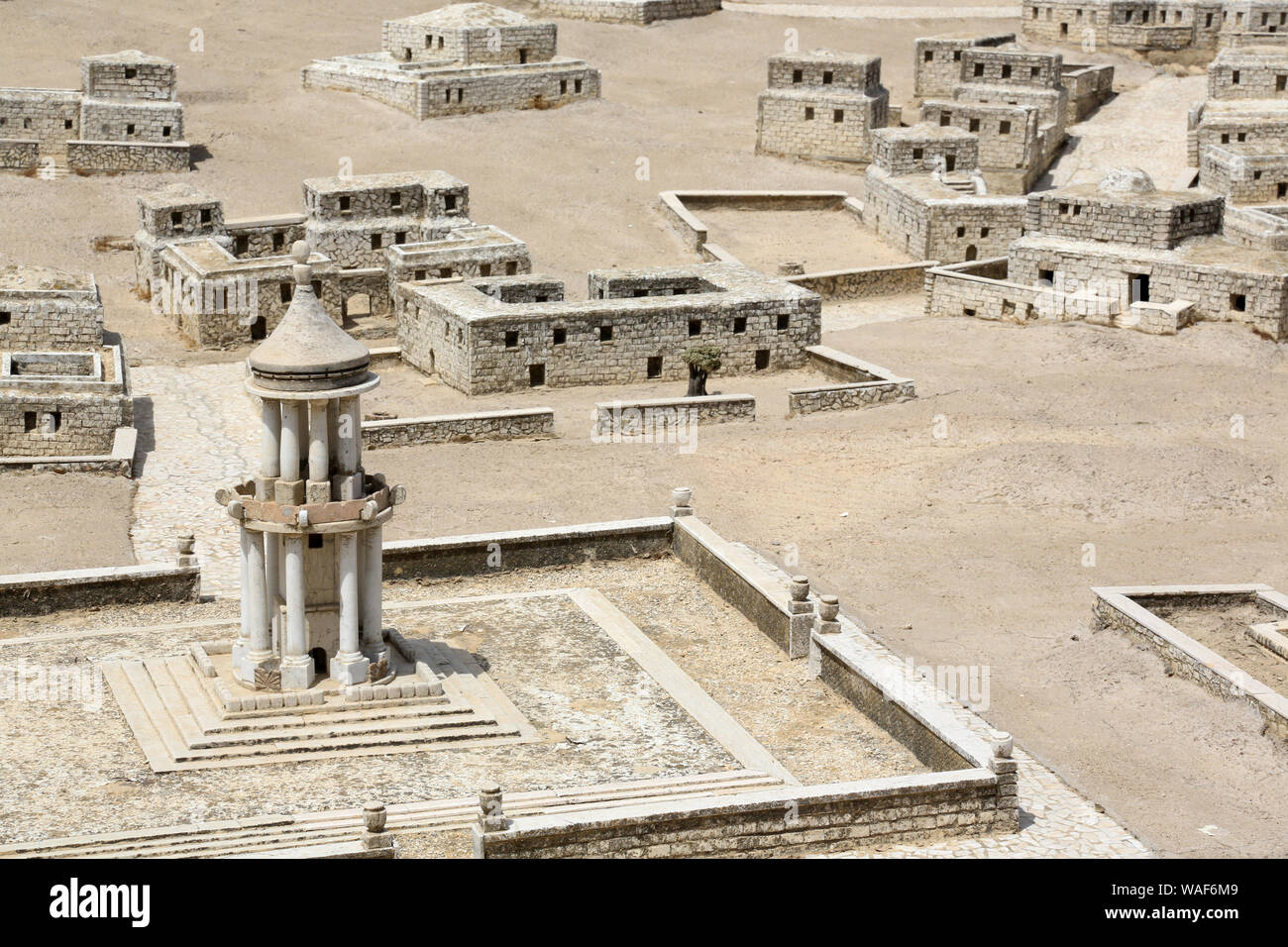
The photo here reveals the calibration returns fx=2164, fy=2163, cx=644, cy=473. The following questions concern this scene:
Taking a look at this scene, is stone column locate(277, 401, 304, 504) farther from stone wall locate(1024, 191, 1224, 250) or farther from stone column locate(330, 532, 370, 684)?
stone wall locate(1024, 191, 1224, 250)

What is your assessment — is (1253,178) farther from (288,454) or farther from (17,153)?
(288,454)

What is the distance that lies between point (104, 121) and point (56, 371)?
1734 centimetres

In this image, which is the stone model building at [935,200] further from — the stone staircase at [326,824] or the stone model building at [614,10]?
the stone staircase at [326,824]

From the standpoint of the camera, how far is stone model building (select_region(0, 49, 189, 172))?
54.2 metres

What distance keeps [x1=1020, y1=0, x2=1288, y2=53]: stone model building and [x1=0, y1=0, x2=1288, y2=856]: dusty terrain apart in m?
2.10

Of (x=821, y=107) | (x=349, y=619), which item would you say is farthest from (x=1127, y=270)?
(x=349, y=619)

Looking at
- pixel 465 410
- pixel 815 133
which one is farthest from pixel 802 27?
pixel 465 410

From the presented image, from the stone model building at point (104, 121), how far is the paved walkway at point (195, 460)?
40.5ft

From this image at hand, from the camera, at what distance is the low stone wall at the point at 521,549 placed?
28.2 metres

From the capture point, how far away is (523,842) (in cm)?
2000

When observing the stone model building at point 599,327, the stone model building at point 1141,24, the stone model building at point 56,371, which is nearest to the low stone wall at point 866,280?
the stone model building at point 599,327
